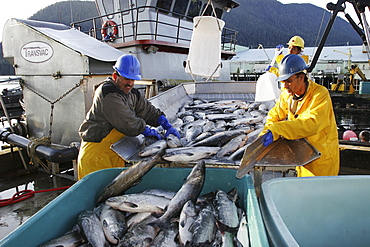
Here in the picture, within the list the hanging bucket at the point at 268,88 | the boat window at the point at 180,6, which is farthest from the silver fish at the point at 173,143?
the boat window at the point at 180,6

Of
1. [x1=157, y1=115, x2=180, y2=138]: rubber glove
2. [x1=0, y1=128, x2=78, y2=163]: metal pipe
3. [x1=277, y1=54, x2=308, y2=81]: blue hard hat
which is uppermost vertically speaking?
[x1=277, y1=54, x2=308, y2=81]: blue hard hat

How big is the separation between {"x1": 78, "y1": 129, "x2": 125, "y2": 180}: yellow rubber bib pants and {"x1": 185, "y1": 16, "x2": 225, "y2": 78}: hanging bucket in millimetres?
4117

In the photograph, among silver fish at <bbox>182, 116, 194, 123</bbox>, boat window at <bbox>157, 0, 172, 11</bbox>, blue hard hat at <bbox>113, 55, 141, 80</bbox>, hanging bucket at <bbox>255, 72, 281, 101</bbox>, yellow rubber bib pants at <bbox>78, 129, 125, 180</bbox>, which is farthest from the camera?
boat window at <bbox>157, 0, 172, 11</bbox>

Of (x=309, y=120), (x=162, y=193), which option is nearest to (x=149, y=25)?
(x=309, y=120)

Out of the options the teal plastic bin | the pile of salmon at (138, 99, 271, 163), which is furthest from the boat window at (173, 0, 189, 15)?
the teal plastic bin

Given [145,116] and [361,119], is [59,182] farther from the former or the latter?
[361,119]

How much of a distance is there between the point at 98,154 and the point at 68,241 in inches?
75.4

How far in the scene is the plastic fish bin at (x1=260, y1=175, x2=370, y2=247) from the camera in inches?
63.7

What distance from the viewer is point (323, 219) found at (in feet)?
5.41

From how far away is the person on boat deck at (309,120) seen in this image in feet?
7.93

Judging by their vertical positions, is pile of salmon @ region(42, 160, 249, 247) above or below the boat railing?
below

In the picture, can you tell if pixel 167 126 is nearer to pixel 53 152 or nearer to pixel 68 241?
pixel 68 241

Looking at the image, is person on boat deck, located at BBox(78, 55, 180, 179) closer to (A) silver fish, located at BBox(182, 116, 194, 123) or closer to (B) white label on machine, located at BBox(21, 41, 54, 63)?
(A) silver fish, located at BBox(182, 116, 194, 123)

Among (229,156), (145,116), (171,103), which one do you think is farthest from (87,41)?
(229,156)
